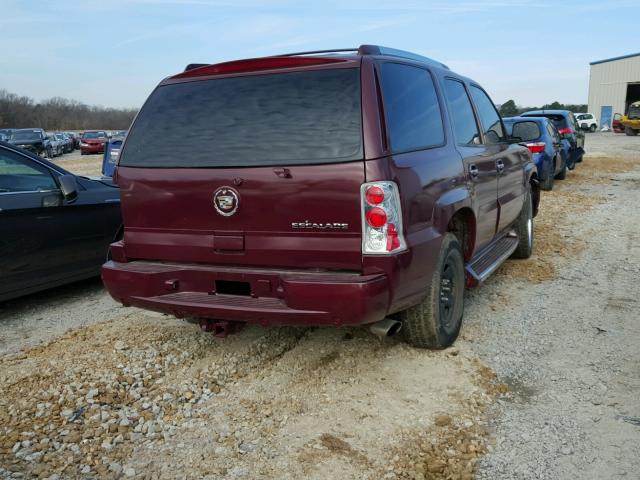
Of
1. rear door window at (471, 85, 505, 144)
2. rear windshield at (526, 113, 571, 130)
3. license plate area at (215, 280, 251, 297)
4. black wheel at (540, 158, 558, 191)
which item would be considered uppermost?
rear door window at (471, 85, 505, 144)

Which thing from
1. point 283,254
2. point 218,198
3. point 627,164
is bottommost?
point 627,164

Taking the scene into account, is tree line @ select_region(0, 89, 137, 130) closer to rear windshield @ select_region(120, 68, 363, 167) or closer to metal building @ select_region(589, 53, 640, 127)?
metal building @ select_region(589, 53, 640, 127)

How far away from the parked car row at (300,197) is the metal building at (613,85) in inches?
2318

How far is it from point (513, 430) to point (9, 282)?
4.22 meters

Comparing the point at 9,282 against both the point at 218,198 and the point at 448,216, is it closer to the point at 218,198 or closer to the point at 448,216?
the point at 218,198

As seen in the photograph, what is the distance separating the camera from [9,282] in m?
5.10

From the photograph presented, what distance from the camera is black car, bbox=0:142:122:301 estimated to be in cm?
510

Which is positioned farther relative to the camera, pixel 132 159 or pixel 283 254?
pixel 132 159

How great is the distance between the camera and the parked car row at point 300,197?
10.6 ft

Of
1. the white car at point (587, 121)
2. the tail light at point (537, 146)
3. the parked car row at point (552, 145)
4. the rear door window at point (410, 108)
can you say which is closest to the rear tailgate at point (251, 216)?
the rear door window at point (410, 108)

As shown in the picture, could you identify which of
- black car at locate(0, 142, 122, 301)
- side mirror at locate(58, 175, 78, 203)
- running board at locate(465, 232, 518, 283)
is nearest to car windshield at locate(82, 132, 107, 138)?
black car at locate(0, 142, 122, 301)

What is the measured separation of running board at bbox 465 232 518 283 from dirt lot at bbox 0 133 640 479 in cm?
39

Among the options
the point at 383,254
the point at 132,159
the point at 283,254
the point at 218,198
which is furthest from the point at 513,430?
the point at 132,159

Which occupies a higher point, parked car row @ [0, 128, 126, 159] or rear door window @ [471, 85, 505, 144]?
rear door window @ [471, 85, 505, 144]
